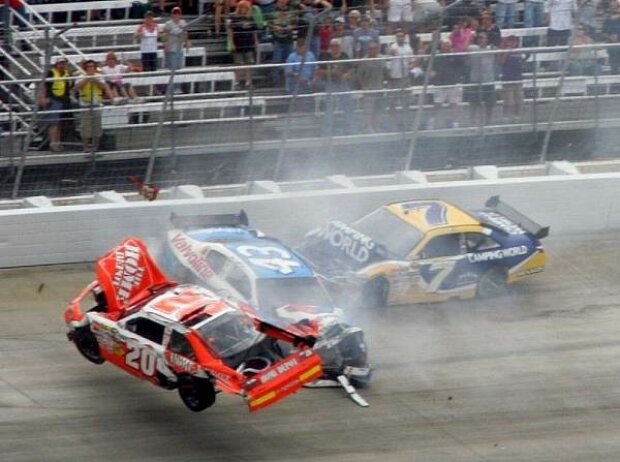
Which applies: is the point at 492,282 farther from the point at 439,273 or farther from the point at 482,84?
the point at 482,84

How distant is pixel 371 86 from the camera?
19.9 meters

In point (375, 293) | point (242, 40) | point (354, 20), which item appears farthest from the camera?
point (354, 20)

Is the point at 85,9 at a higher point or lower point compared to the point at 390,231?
higher

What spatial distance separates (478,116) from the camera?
67.0 ft

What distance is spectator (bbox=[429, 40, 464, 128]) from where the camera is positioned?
20.1 metres

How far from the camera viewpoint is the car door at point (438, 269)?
17.0 m

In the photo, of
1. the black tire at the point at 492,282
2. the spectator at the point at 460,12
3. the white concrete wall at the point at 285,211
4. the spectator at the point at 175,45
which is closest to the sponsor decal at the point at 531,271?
the black tire at the point at 492,282

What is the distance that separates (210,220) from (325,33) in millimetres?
3933

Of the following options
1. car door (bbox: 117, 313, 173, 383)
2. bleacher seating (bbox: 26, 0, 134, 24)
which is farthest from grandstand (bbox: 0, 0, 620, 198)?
car door (bbox: 117, 313, 173, 383)

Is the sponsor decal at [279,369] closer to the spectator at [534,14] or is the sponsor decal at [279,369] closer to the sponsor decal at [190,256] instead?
the sponsor decal at [190,256]

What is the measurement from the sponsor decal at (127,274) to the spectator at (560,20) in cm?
832

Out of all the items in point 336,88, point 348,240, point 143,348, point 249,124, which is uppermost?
point 336,88

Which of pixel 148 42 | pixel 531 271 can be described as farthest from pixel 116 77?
pixel 531 271

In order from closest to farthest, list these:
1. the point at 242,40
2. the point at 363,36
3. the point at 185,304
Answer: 1. the point at 185,304
2. the point at 242,40
3. the point at 363,36
